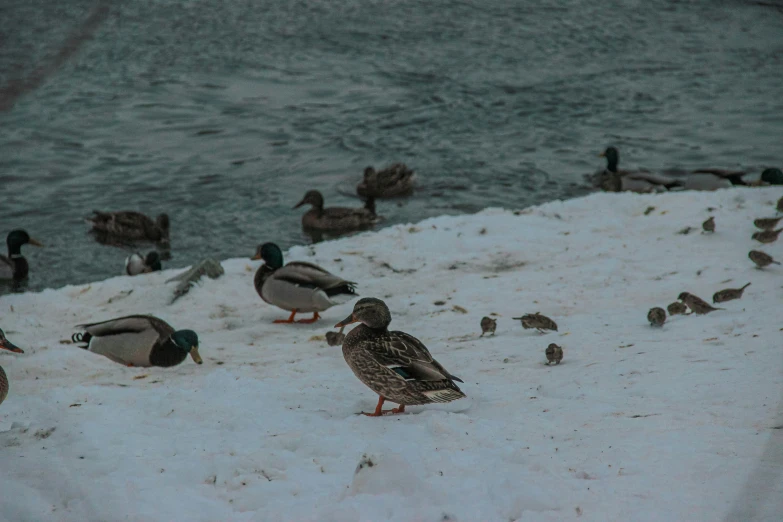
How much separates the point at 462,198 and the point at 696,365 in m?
9.98

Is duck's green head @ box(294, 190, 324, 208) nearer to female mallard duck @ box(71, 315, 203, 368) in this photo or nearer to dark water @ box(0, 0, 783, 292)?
dark water @ box(0, 0, 783, 292)

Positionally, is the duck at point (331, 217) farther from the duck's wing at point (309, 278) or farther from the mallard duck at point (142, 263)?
the duck's wing at point (309, 278)

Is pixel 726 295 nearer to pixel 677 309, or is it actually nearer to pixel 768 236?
pixel 677 309

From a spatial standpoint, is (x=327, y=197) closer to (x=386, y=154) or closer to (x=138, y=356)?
(x=386, y=154)

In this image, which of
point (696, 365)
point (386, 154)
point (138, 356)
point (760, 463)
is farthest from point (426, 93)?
point (760, 463)

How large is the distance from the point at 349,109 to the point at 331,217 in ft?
20.4

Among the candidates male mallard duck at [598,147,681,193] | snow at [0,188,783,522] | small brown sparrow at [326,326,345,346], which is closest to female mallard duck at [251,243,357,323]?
snow at [0,188,783,522]

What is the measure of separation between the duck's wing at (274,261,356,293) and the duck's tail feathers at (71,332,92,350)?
6.82 ft

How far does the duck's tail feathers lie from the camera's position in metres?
9.03

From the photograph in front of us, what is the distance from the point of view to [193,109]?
21172 millimetres

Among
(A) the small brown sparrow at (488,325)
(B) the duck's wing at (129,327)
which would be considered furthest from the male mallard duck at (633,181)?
(B) the duck's wing at (129,327)

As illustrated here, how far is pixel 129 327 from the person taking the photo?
887 centimetres

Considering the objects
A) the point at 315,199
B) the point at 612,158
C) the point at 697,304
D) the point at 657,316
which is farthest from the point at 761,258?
the point at 612,158

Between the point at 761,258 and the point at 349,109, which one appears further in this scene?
the point at 349,109
